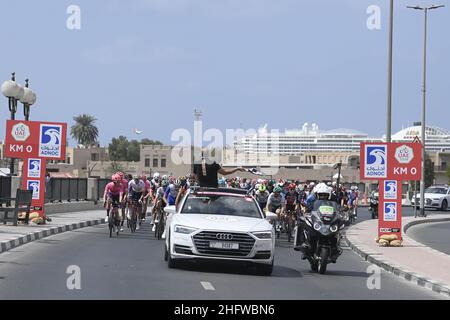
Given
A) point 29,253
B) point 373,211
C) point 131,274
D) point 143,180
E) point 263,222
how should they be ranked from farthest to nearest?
point 373,211 < point 143,180 < point 29,253 < point 263,222 < point 131,274

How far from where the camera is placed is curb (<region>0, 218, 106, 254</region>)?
787 inches

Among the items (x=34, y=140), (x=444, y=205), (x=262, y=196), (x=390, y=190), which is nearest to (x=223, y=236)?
(x=390, y=190)

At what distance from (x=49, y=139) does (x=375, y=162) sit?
33.0ft

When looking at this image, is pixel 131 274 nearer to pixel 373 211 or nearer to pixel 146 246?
pixel 146 246

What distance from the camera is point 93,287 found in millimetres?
12984

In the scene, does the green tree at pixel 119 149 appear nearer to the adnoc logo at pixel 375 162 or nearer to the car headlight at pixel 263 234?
the adnoc logo at pixel 375 162

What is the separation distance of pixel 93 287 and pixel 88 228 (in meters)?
16.7

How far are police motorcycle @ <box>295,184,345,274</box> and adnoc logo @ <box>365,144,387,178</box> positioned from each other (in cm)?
767

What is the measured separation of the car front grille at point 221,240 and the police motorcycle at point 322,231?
5.36ft

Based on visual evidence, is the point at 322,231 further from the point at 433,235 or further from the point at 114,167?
the point at 114,167

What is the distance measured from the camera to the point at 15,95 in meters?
30.2

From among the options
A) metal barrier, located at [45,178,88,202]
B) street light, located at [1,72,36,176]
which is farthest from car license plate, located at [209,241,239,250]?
metal barrier, located at [45,178,88,202]
